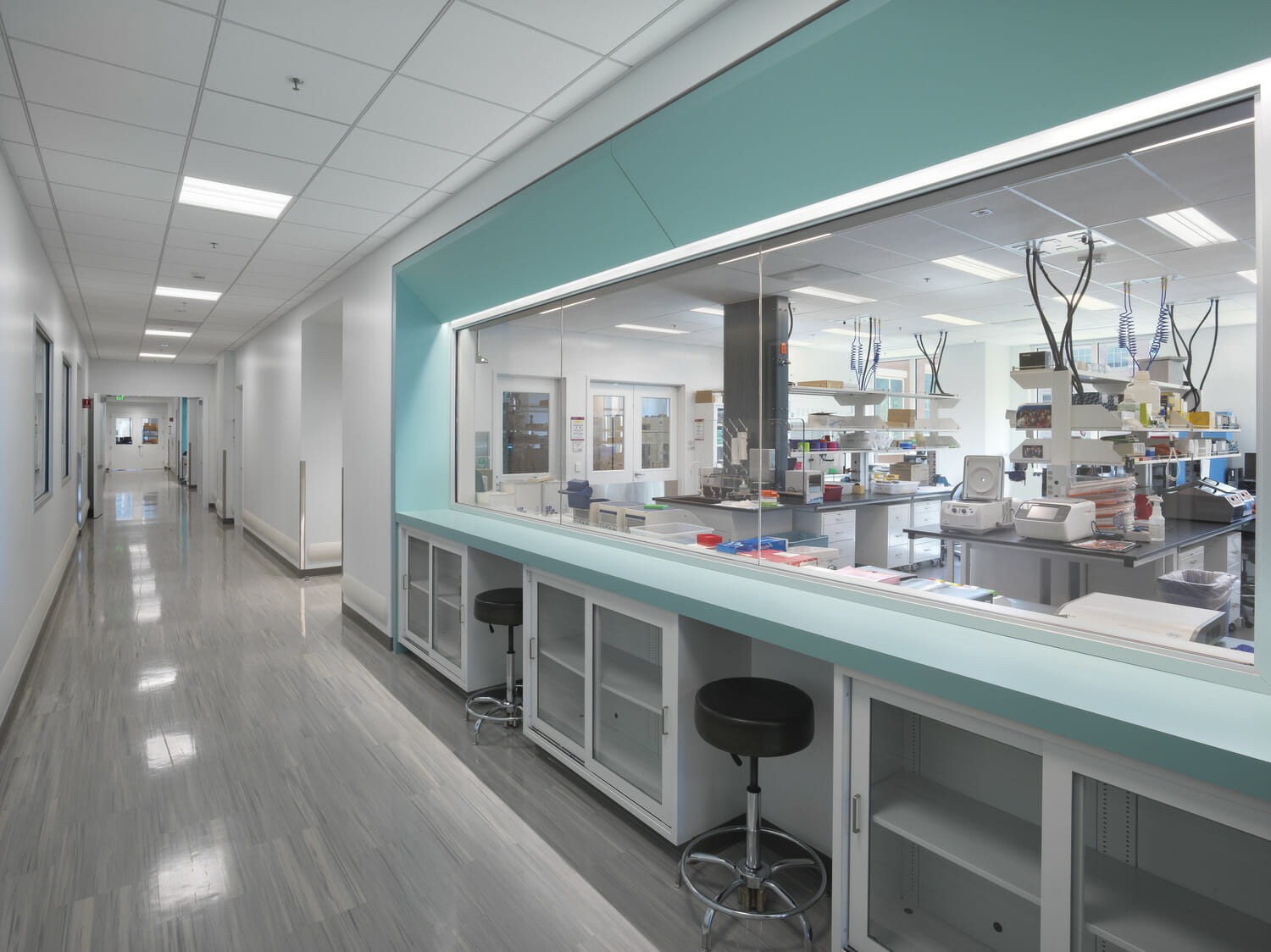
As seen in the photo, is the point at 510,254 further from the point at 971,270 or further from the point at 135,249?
the point at 135,249

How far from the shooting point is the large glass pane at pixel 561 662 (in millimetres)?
3211

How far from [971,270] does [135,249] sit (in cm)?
609

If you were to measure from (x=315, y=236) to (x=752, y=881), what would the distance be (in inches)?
194

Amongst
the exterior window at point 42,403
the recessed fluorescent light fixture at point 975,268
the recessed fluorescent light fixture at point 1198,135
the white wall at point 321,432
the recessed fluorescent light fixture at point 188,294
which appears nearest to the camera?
the recessed fluorescent light fixture at point 1198,135

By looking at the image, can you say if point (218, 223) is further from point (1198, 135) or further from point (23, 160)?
point (1198, 135)

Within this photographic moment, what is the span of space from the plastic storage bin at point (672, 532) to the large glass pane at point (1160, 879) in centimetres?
195

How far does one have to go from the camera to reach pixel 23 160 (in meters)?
3.69

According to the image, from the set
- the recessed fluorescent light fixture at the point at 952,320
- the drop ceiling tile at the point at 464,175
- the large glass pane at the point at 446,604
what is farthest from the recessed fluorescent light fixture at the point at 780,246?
the large glass pane at the point at 446,604

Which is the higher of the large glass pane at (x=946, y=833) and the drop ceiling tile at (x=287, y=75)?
the drop ceiling tile at (x=287, y=75)

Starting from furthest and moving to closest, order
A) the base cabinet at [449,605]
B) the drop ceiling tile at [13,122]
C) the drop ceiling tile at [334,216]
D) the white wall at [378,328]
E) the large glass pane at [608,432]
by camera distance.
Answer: the drop ceiling tile at [334,216] → the base cabinet at [449,605] → the large glass pane at [608,432] → the drop ceiling tile at [13,122] → the white wall at [378,328]

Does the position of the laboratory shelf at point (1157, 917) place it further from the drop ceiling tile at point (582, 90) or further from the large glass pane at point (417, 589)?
the large glass pane at point (417, 589)

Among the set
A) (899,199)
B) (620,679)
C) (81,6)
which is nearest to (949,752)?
(620,679)

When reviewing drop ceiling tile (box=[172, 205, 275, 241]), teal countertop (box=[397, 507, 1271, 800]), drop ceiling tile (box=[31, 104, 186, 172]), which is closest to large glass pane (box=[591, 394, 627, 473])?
teal countertop (box=[397, 507, 1271, 800])

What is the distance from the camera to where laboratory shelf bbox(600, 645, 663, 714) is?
2.88 m
